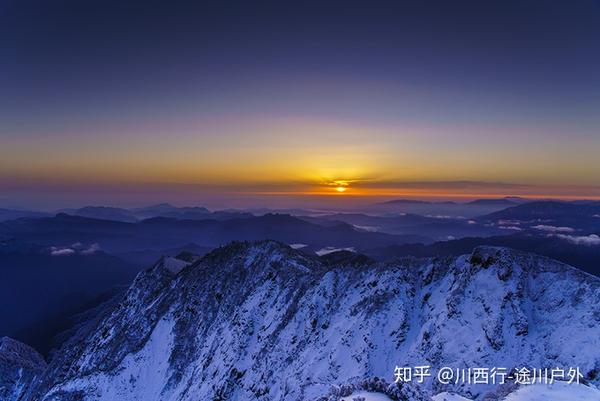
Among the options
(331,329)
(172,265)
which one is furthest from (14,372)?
(331,329)

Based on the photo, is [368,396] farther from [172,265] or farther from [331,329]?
[172,265]

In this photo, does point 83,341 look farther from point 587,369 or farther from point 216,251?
point 587,369

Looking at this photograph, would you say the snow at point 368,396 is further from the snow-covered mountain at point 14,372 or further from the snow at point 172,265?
the snow-covered mountain at point 14,372

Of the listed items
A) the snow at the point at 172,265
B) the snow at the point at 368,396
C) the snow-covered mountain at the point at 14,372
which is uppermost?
the snow at the point at 368,396

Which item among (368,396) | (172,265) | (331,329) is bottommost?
(172,265)

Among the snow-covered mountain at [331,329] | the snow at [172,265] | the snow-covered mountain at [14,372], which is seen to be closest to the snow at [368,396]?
the snow-covered mountain at [331,329]

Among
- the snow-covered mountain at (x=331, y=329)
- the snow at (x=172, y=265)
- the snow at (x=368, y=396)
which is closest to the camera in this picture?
the snow at (x=368, y=396)

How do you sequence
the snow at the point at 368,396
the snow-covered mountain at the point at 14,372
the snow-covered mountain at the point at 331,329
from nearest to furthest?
the snow at the point at 368,396
the snow-covered mountain at the point at 331,329
the snow-covered mountain at the point at 14,372

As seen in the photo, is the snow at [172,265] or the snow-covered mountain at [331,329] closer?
the snow-covered mountain at [331,329]

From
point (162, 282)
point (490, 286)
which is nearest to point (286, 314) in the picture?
point (490, 286)
